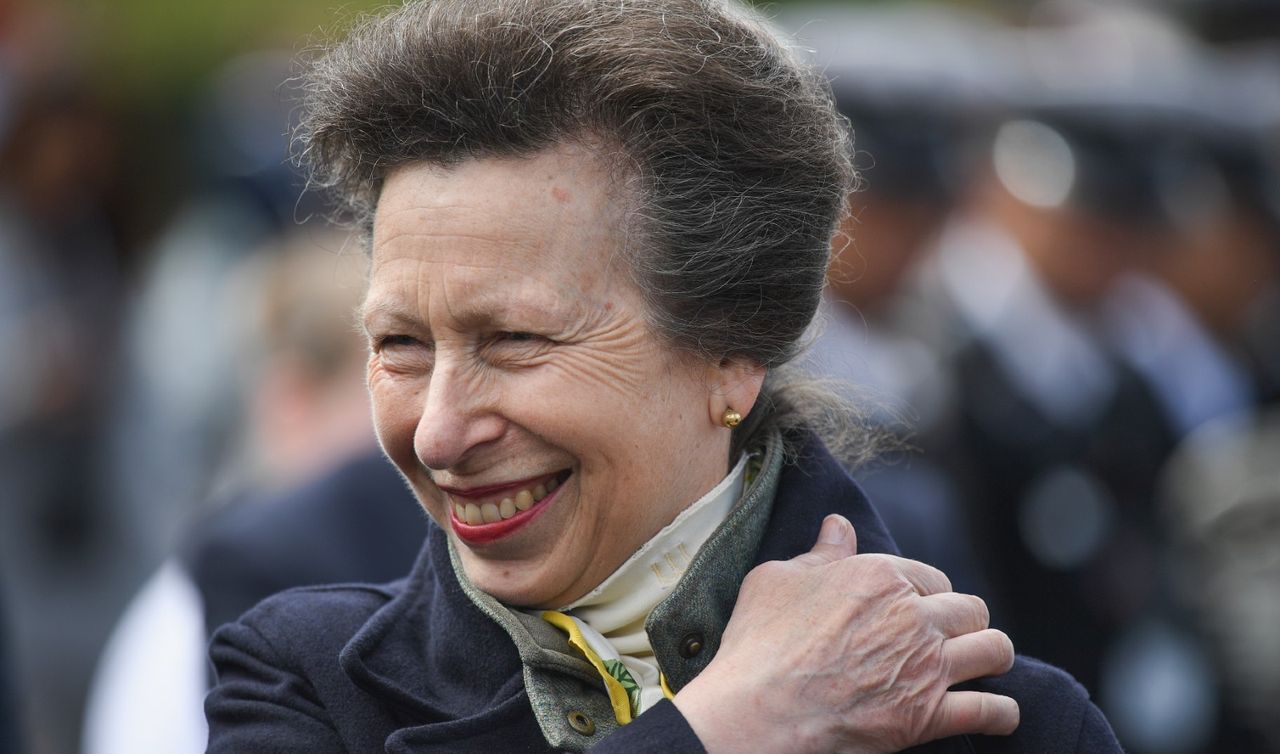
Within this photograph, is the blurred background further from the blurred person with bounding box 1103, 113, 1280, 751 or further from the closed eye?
the closed eye

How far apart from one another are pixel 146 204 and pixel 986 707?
733 cm

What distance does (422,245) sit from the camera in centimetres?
243

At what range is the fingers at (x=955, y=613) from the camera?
2490 mm

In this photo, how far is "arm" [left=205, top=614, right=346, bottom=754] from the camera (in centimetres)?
249

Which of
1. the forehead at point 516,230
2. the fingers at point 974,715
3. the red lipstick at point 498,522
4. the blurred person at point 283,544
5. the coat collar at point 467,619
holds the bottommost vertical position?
the blurred person at point 283,544

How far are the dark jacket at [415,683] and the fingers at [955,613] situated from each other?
87mm

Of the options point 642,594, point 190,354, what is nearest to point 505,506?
point 642,594

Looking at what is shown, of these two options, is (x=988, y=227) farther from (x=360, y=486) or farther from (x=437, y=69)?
(x=437, y=69)

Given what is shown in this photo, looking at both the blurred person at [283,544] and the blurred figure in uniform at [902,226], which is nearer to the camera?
the blurred person at [283,544]

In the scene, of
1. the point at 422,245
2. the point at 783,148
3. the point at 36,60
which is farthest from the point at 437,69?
the point at 36,60

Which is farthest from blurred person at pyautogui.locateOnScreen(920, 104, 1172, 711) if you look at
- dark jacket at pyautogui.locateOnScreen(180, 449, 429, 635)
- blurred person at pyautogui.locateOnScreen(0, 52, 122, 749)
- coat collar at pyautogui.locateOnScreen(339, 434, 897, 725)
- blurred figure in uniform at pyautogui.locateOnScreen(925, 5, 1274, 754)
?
blurred person at pyautogui.locateOnScreen(0, 52, 122, 749)

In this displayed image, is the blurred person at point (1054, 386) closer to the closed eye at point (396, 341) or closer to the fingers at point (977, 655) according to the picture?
the fingers at point (977, 655)

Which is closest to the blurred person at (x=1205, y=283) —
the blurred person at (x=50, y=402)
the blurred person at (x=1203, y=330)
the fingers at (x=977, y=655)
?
the blurred person at (x=1203, y=330)

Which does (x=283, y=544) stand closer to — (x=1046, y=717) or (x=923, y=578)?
(x=923, y=578)
